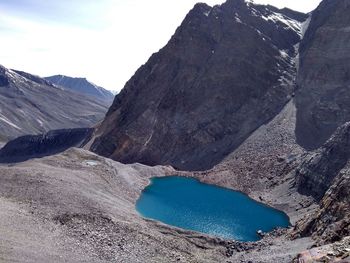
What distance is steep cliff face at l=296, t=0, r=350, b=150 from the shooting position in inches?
3710

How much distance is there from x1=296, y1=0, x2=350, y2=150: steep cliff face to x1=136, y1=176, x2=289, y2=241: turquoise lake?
73.4 feet

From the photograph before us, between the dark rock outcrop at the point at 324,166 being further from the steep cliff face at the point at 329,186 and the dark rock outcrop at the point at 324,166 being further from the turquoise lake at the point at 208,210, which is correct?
the turquoise lake at the point at 208,210

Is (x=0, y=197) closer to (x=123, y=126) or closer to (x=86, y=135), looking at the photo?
(x=123, y=126)

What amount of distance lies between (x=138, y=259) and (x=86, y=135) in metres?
113

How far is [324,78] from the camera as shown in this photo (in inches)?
4050

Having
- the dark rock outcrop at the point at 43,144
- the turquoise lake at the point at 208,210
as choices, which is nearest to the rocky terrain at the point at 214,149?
the dark rock outcrop at the point at 43,144

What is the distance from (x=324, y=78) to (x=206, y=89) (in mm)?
26947

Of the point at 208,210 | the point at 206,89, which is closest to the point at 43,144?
the point at 206,89

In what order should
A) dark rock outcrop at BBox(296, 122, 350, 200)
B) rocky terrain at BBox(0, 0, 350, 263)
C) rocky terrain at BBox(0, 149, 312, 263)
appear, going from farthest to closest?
dark rock outcrop at BBox(296, 122, 350, 200) < rocky terrain at BBox(0, 0, 350, 263) < rocky terrain at BBox(0, 149, 312, 263)

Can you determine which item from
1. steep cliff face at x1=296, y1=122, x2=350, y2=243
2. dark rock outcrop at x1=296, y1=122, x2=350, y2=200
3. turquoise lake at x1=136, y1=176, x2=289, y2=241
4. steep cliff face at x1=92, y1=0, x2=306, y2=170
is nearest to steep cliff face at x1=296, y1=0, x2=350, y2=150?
steep cliff face at x1=92, y1=0, x2=306, y2=170

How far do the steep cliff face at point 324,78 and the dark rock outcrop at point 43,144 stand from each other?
6702 cm

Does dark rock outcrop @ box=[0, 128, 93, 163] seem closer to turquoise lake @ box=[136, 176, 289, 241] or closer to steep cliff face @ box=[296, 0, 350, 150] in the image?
steep cliff face @ box=[296, 0, 350, 150]

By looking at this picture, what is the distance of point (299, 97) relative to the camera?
103812 mm

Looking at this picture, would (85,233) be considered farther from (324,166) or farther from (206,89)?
(206,89)
